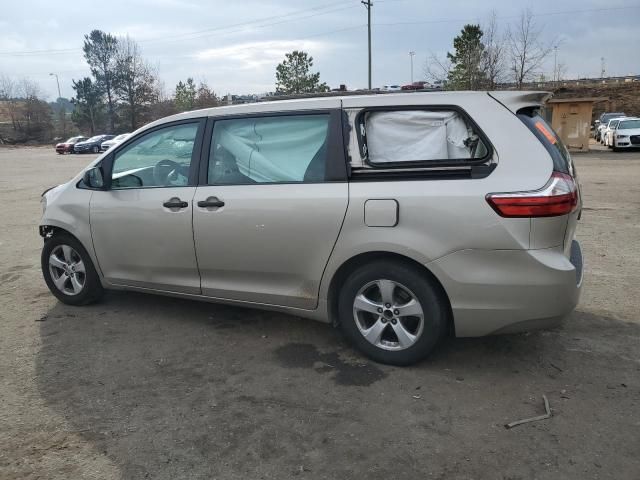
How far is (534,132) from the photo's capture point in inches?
130

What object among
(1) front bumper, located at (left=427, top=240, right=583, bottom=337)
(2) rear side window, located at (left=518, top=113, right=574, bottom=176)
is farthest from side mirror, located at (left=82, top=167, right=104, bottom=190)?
(2) rear side window, located at (left=518, top=113, right=574, bottom=176)

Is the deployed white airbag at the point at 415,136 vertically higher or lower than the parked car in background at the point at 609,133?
higher

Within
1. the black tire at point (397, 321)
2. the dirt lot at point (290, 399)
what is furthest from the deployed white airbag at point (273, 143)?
the dirt lot at point (290, 399)

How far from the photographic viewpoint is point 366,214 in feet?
11.4

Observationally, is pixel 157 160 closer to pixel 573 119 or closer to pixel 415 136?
pixel 415 136

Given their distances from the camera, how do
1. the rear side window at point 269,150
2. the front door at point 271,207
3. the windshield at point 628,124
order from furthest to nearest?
the windshield at point 628,124
the rear side window at point 269,150
the front door at point 271,207

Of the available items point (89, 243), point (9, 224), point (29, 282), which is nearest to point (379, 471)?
point (89, 243)

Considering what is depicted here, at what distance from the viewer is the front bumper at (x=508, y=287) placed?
3164mm

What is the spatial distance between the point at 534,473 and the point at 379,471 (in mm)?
736

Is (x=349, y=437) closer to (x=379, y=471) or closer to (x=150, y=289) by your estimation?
(x=379, y=471)

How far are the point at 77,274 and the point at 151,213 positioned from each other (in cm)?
119

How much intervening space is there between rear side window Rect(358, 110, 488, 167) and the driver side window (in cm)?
149

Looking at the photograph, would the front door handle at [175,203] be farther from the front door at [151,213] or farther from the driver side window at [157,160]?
the driver side window at [157,160]

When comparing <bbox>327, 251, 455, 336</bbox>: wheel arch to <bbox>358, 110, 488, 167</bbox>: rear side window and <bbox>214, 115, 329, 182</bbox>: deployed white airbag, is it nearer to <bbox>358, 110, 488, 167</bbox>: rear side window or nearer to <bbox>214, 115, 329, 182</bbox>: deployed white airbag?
<bbox>358, 110, 488, 167</bbox>: rear side window
